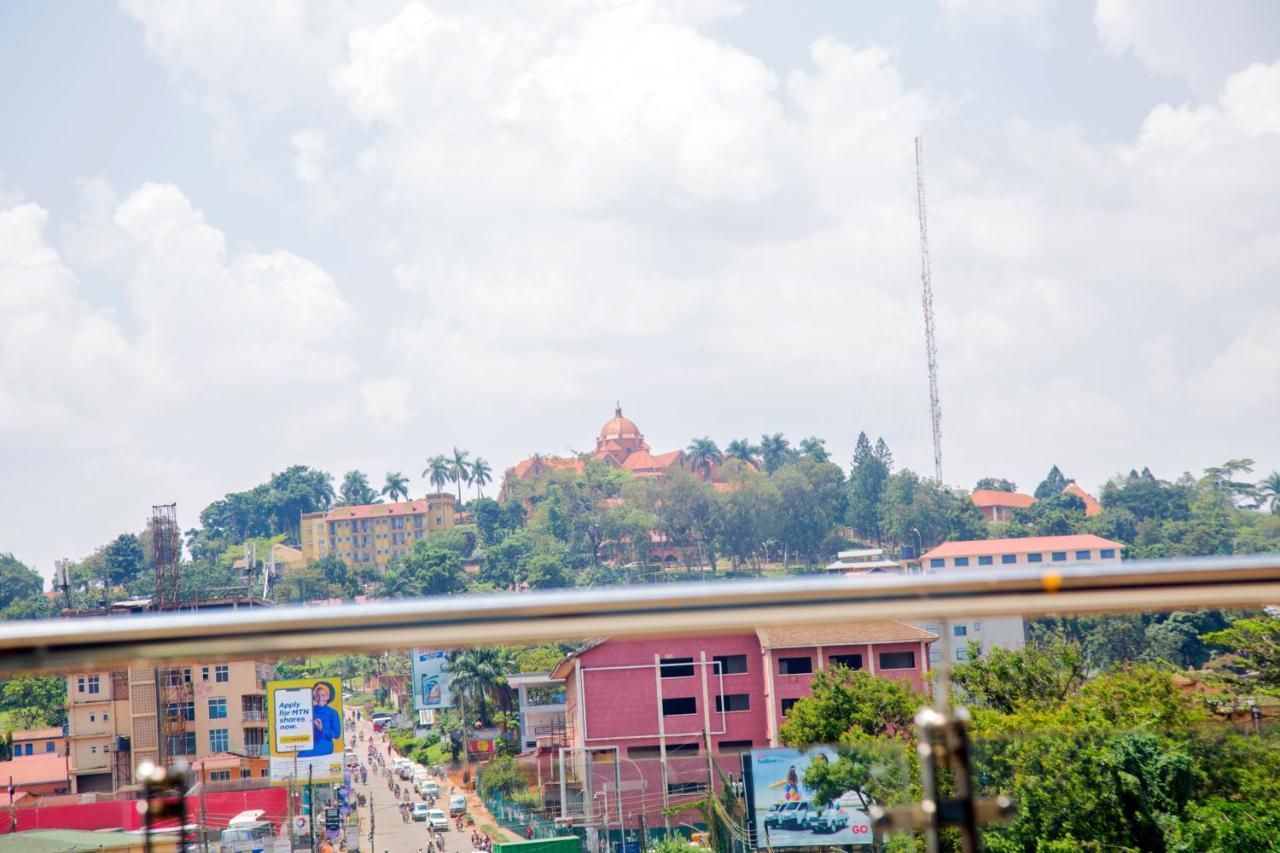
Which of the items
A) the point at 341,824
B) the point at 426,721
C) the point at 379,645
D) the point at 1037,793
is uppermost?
the point at 379,645

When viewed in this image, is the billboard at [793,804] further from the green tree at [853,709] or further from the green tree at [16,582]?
the green tree at [16,582]

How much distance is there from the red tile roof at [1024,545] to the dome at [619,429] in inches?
1226

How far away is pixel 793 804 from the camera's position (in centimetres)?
195

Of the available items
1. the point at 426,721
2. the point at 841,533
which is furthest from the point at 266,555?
the point at 426,721

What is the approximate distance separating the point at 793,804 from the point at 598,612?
0.99 metres

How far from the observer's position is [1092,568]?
115 cm

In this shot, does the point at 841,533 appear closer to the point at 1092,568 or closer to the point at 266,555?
the point at 266,555

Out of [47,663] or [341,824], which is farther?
[341,824]

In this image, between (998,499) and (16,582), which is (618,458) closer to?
(998,499)

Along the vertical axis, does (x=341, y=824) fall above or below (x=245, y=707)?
below

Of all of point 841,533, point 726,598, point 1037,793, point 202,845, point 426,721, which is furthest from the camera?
point 841,533

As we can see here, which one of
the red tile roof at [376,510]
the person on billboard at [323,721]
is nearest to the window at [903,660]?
the person on billboard at [323,721]

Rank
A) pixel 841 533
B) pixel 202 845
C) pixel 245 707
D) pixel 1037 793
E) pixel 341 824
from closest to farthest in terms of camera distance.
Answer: pixel 202 845
pixel 1037 793
pixel 245 707
pixel 341 824
pixel 841 533

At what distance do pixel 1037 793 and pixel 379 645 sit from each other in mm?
910
